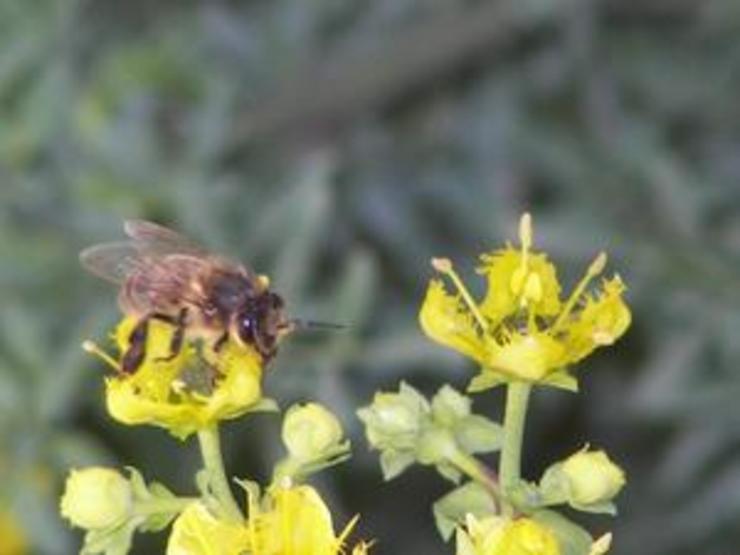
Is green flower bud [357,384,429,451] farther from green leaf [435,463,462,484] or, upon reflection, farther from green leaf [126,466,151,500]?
green leaf [126,466,151,500]

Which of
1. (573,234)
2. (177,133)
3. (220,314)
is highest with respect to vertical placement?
(177,133)

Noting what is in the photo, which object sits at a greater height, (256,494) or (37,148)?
(37,148)

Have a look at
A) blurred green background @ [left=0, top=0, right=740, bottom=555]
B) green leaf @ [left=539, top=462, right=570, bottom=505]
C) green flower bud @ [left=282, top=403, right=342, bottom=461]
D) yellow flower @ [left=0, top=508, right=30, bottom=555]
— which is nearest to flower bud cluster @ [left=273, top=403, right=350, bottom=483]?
green flower bud @ [left=282, top=403, right=342, bottom=461]

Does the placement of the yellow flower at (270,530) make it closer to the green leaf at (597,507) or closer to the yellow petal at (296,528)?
the yellow petal at (296,528)

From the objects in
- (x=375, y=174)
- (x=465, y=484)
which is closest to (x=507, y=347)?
(x=465, y=484)

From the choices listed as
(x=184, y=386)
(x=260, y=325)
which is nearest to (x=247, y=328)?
(x=260, y=325)

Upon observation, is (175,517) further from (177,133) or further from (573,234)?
(177,133)

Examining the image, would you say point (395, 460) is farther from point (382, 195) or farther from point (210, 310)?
point (382, 195)
